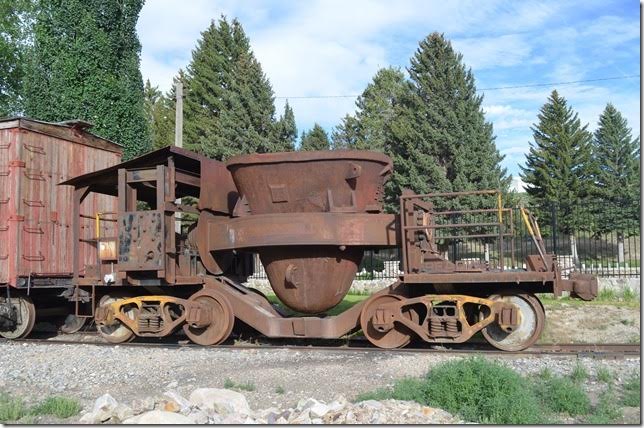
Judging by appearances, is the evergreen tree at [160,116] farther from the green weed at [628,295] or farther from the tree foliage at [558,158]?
the green weed at [628,295]

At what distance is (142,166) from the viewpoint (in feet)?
34.0

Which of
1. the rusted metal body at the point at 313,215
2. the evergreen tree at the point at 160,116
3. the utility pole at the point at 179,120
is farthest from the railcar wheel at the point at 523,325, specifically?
the evergreen tree at the point at 160,116

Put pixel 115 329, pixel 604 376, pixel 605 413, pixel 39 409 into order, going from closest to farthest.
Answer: pixel 605 413 < pixel 39 409 < pixel 604 376 < pixel 115 329

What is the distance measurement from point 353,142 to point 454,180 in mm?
15291

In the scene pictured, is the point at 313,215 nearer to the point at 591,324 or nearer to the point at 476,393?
the point at 476,393

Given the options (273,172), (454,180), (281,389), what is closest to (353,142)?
(454,180)

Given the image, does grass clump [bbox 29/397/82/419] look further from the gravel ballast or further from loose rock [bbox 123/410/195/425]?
loose rock [bbox 123/410/195/425]

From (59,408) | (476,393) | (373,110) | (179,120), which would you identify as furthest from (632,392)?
(373,110)

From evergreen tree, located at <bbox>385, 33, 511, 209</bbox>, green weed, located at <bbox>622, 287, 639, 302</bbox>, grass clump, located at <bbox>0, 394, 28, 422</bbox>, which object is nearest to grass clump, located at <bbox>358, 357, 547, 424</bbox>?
grass clump, located at <bbox>0, 394, 28, 422</bbox>

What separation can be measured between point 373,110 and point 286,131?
11.6 m

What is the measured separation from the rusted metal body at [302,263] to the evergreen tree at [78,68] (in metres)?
12.0

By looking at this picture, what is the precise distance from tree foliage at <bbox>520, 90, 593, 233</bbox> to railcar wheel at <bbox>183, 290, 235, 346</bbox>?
91.6 ft

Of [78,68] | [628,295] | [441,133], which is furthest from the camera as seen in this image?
[441,133]

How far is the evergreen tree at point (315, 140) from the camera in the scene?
42931 millimetres
